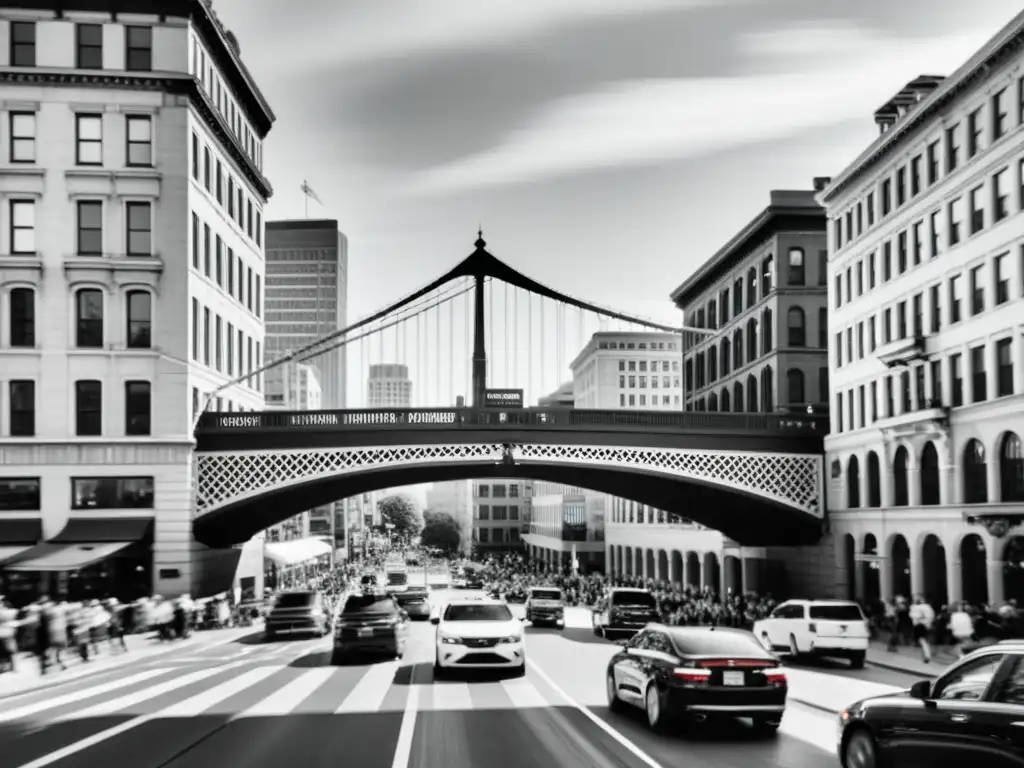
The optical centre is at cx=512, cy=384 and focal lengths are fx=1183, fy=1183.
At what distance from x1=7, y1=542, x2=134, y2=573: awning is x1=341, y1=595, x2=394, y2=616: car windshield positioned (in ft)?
50.3

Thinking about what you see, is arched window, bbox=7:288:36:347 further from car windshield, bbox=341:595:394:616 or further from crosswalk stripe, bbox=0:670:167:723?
car windshield, bbox=341:595:394:616

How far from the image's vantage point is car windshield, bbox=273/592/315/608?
37469mm

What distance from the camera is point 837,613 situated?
92.8 ft

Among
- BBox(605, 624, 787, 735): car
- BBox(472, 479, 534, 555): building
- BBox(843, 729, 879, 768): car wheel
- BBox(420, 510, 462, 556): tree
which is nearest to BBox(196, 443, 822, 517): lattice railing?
BBox(605, 624, 787, 735): car

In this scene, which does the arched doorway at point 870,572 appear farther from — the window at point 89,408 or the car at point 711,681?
the car at point 711,681

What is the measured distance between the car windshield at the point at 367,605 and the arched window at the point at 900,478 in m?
22.7

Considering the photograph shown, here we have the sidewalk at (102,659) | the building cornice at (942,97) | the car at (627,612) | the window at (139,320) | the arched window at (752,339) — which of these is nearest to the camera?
the sidewalk at (102,659)

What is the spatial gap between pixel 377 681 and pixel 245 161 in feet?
126

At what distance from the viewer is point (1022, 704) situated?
9.77 metres

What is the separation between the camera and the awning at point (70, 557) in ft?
131

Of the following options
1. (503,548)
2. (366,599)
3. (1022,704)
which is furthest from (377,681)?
(503,548)

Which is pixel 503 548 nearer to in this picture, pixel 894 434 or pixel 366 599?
pixel 894 434

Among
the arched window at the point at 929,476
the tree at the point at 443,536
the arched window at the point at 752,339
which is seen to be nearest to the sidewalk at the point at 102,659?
the arched window at the point at 929,476

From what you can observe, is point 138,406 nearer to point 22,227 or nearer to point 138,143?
point 22,227
